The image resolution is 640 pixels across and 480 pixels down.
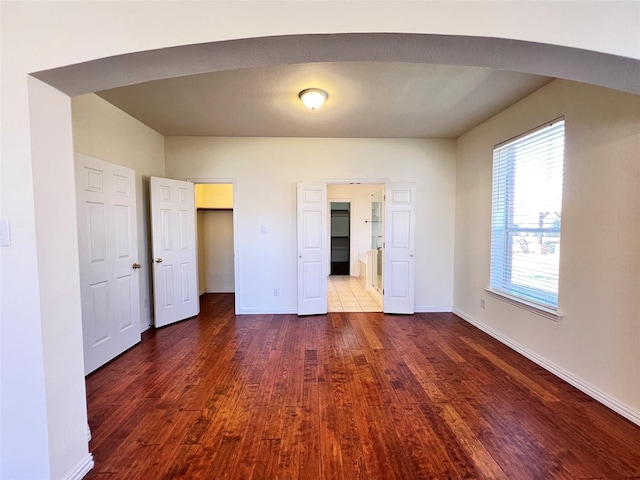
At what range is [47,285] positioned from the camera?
4.10 ft

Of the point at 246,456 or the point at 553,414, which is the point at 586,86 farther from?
the point at 246,456

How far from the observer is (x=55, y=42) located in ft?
3.90

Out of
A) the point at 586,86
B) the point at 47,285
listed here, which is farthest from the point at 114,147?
the point at 586,86

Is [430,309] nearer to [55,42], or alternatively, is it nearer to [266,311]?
[266,311]

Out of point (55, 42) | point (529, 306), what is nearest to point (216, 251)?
point (55, 42)

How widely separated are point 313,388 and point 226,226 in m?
3.89

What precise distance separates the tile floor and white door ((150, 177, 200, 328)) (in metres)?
2.16

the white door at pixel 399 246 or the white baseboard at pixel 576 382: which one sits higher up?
the white door at pixel 399 246

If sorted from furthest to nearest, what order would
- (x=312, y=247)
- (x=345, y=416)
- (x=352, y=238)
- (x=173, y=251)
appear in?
(x=352, y=238), (x=312, y=247), (x=173, y=251), (x=345, y=416)

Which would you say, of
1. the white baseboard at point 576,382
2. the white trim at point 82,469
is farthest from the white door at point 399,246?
the white trim at point 82,469

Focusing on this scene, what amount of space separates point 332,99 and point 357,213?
4.59 m

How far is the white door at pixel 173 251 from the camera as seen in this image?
11.5 feet

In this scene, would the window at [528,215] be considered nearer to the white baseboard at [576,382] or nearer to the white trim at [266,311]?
the white baseboard at [576,382]

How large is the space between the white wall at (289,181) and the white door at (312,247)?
19 centimetres
